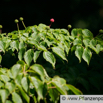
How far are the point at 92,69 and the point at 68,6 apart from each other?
3384 mm

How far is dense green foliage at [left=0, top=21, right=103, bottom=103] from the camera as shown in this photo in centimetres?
148

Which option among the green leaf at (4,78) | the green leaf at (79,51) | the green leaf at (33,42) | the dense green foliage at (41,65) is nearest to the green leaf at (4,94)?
the dense green foliage at (41,65)

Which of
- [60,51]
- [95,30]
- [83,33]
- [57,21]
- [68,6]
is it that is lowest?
[60,51]

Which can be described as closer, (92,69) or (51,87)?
(51,87)

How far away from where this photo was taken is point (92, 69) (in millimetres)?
2457

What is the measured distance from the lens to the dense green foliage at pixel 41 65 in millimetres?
1481

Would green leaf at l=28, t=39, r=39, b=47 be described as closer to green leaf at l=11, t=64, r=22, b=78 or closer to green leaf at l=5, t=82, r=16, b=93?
green leaf at l=11, t=64, r=22, b=78

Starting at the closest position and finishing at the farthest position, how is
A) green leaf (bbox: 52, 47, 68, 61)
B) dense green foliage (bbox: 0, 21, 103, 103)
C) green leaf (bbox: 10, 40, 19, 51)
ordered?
1. dense green foliage (bbox: 0, 21, 103, 103)
2. green leaf (bbox: 52, 47, 68, 61)
3. green leaf (bbox: 10, 40, 19, 51)

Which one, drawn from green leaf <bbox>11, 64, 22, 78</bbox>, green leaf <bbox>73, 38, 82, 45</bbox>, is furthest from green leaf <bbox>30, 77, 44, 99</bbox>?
green leaf <bbox>73, 38, 82, 45</bbox>

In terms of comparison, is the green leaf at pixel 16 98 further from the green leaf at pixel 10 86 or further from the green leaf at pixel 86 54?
the green leaf at pixel 86 54

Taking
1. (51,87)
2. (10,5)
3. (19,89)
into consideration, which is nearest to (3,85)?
(19,89)

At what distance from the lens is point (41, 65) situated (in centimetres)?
214

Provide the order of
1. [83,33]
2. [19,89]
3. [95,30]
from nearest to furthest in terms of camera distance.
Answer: [19,89] < [83,33] < [95,30]

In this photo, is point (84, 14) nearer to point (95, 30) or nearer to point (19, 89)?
point (95, 30)
